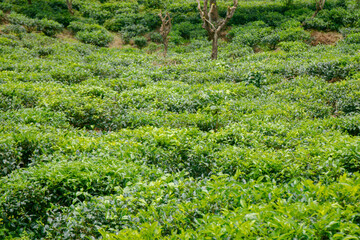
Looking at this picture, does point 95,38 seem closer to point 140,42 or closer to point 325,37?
point 140,42

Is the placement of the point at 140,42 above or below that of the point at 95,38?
below

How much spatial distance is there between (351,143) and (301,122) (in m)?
2.17

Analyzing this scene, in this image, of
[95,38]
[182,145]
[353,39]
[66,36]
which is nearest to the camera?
[182,145]

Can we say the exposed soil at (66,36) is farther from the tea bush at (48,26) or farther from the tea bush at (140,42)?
the tea bush at (140,42)

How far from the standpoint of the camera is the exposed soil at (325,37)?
16422 millimetres

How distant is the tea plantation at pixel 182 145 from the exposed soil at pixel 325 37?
947 millimetres

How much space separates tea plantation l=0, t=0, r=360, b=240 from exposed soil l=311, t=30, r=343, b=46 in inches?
37.3

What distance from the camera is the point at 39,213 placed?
13.1 ft

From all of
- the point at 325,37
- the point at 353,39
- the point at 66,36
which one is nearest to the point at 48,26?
the point at 66,36

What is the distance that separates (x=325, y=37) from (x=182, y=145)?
614 inches

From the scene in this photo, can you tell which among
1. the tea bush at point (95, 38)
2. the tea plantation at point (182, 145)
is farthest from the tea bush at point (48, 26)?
the tea plantation at point (182, 145)

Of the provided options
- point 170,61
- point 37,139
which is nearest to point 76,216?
point 37,139

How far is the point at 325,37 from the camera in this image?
1681cm

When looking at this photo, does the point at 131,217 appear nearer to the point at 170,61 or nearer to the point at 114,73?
the point at 114,73
